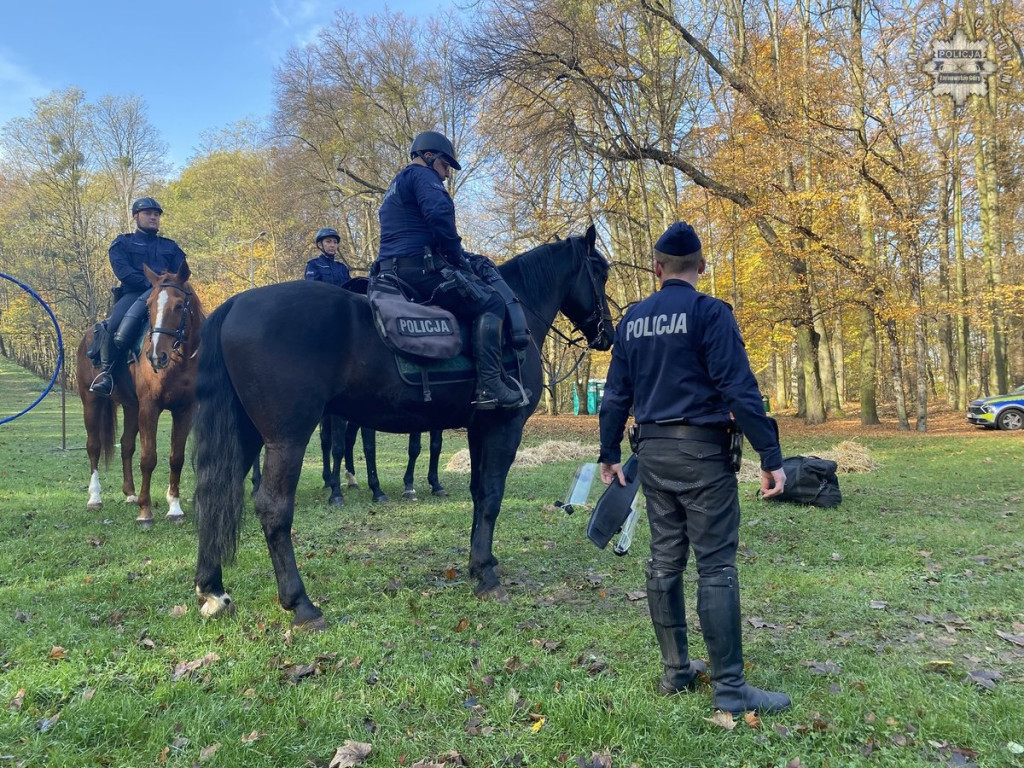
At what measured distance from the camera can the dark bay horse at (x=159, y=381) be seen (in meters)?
6.50

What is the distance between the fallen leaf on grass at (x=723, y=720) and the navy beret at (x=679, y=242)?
2.26 meters

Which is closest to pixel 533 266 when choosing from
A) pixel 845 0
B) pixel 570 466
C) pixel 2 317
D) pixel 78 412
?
pixel 570 466

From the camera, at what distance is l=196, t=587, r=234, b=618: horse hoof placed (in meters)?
4.32

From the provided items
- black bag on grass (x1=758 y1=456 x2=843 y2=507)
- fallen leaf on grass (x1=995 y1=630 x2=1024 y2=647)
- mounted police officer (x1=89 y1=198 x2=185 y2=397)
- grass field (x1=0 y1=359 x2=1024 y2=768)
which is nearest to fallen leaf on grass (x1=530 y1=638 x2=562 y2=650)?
grass field (x1=0 y1=359 x2=1024 y2=768)

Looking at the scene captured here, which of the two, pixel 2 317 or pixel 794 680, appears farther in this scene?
pixel 2 317

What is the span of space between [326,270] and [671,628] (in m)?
6.99

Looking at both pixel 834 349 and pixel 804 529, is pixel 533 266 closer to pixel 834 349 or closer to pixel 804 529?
pixel 804 529

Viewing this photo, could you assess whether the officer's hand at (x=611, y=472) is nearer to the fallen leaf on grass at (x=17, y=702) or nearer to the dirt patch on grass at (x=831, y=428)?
the fallen leaf on grass at (x=17, y=702)

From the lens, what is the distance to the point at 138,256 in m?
7.36

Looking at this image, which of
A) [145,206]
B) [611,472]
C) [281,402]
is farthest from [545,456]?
[611,472]

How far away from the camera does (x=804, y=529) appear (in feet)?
23.0

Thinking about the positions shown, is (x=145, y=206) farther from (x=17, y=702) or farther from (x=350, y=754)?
(x=350, y=754)

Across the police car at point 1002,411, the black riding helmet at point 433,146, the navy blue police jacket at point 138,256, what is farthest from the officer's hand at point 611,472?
the police car at point 1002,411

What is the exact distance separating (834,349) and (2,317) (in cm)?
4484
